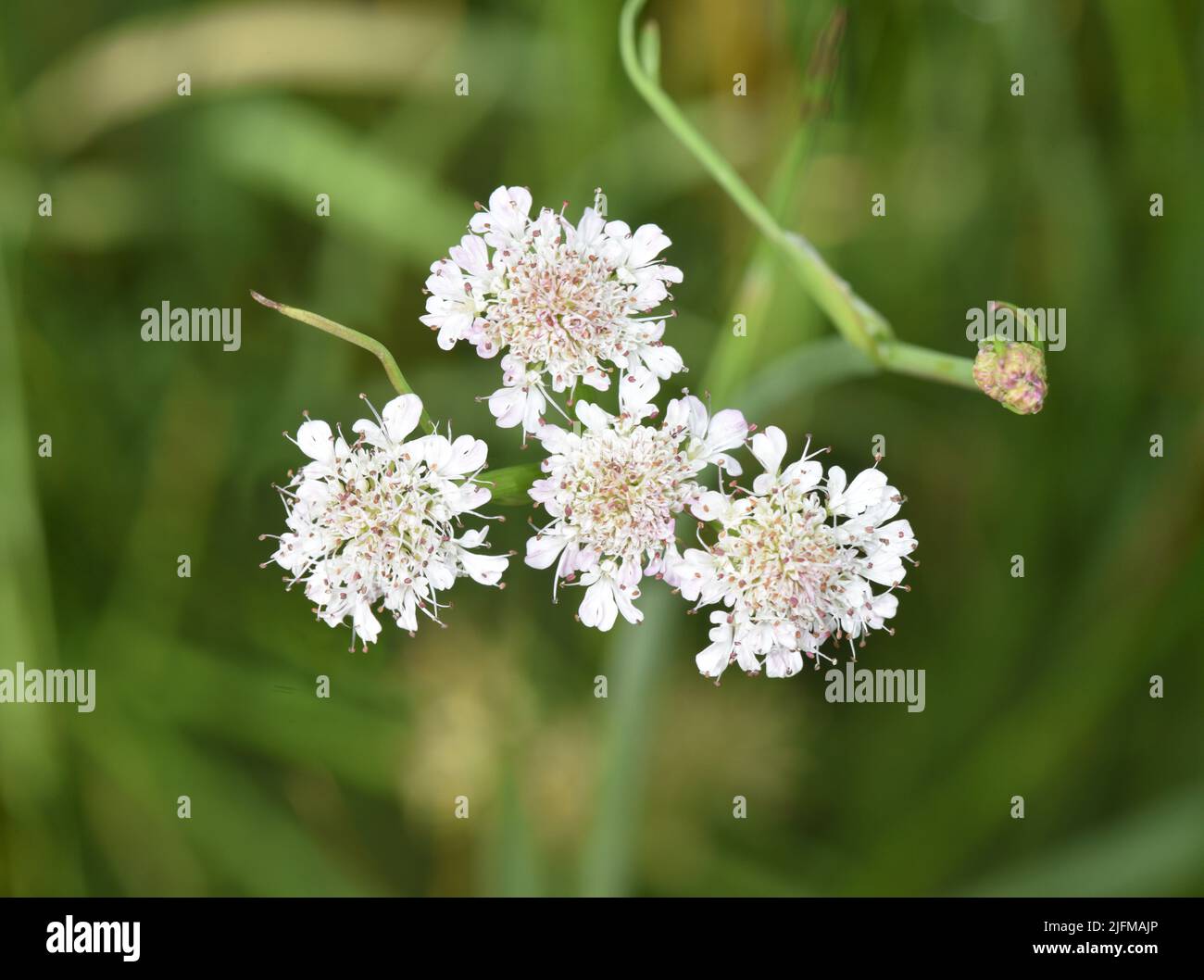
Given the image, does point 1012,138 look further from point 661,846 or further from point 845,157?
point 661,846

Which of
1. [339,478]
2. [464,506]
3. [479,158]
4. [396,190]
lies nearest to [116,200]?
[396,190]

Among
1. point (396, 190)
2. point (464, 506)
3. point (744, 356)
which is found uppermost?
point (396, 190)

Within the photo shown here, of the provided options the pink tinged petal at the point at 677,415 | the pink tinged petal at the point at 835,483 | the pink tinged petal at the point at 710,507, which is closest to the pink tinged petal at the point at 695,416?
the pink tinged petal at the point at 677,415

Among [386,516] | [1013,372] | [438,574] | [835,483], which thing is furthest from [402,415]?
[1013,372]

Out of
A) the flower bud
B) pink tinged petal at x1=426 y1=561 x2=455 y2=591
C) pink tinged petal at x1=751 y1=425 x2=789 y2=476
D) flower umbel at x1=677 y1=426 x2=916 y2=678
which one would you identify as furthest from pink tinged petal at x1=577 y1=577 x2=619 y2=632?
the flower bud

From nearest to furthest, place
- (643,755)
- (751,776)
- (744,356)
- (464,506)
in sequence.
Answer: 1. (464,506)
2. (744,356)
3. (643,755)
4. (751,776)

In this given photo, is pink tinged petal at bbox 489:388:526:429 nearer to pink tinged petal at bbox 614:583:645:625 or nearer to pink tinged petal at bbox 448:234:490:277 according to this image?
pink tinged petal at bbox 448:234:490:277

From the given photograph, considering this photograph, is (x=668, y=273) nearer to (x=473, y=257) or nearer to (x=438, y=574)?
(x=473, y=257)

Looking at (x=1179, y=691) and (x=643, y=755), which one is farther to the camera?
(x=1179, y=691)
